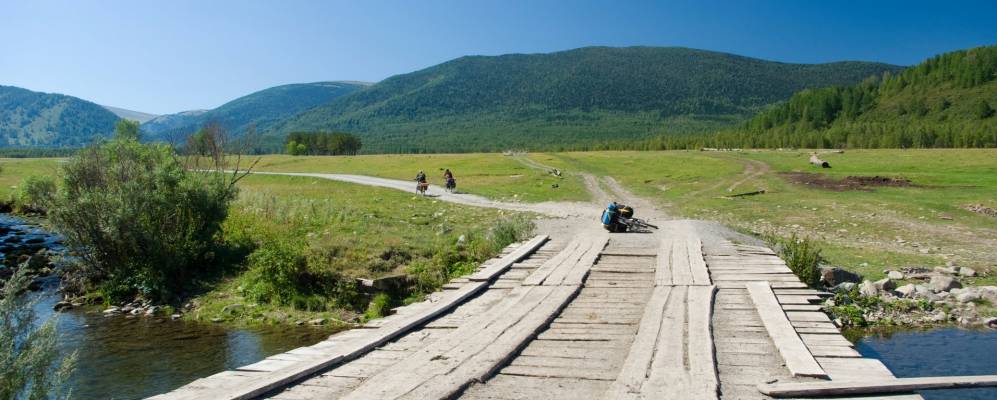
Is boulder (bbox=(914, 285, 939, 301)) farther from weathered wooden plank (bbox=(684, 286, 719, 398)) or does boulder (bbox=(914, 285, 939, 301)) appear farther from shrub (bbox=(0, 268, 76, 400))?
shrub (bbox=(0, 268, 76, 400))

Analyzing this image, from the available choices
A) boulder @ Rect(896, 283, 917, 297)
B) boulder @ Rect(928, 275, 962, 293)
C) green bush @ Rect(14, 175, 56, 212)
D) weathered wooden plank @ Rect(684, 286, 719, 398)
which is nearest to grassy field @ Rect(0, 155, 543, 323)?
green bush @ Rect(14, 175, 56, 212)

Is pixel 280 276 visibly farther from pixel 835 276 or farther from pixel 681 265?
pixel 835 276

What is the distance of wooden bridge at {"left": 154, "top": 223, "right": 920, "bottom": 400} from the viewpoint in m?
6.64

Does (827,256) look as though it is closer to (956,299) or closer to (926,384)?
(956,299)

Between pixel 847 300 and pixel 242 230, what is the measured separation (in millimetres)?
19725

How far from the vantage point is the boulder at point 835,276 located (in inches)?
631

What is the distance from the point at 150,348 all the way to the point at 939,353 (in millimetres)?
15294

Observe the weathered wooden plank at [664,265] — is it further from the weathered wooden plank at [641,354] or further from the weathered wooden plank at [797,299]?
the weathered wooden plank at [797,299]

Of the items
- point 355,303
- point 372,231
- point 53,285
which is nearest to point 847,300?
point 355,303

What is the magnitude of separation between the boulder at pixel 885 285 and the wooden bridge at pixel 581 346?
439 centimetres

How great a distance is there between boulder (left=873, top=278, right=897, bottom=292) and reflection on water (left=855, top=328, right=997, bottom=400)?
2270mm

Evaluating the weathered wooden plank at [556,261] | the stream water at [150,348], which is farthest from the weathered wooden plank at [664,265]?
the stream water at [150,348]

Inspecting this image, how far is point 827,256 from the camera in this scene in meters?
19.4

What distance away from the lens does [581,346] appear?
8.25 metres
